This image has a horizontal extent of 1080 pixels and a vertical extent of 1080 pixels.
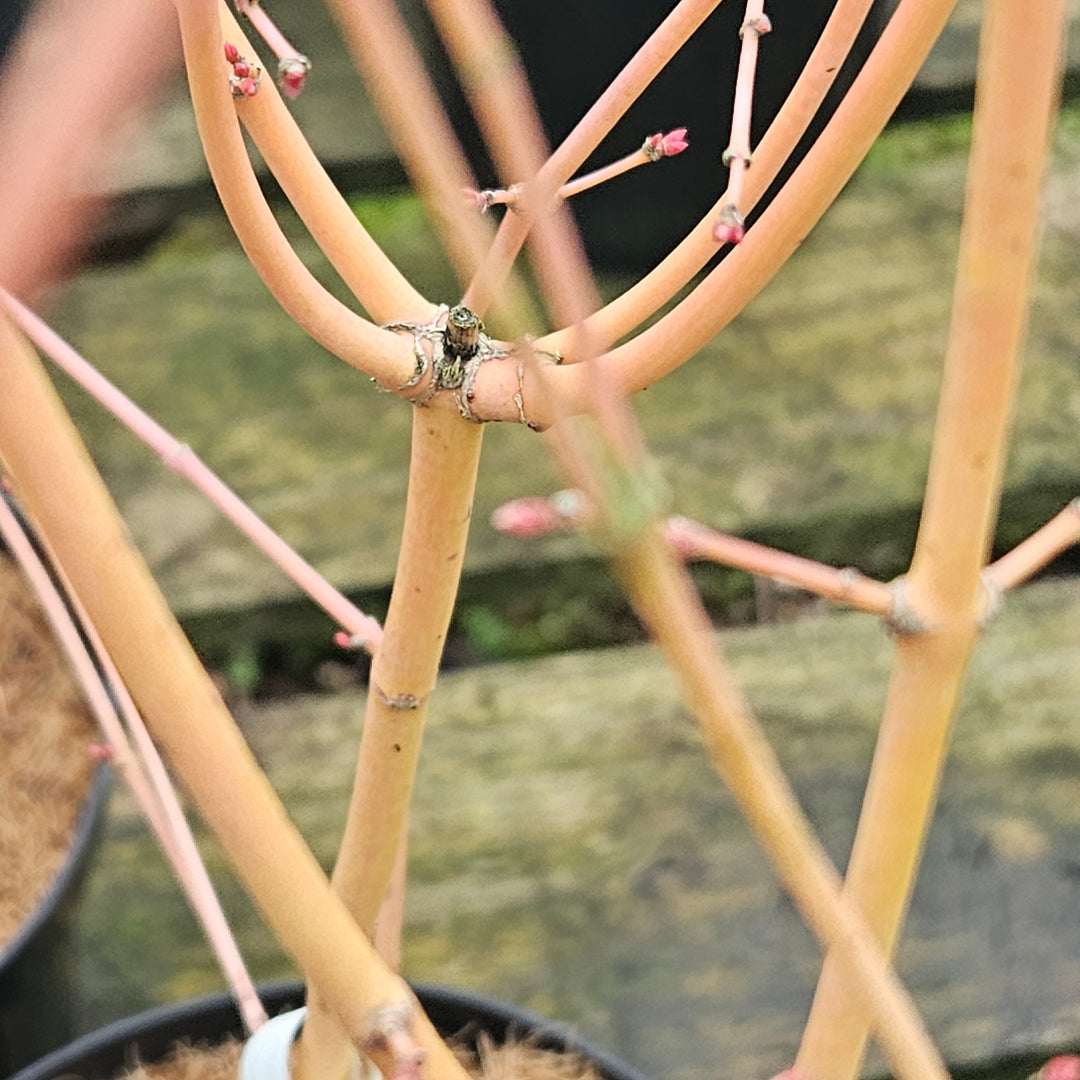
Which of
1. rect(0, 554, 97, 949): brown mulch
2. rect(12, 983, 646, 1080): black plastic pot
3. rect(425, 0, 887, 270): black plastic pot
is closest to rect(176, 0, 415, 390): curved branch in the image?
rect(12, 983, 646, 1080): black plastic pot

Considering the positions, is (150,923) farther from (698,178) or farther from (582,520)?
(698,178)

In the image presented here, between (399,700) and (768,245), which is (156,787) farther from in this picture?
(768,245)

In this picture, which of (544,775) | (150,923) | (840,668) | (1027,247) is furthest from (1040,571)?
(1027,247)

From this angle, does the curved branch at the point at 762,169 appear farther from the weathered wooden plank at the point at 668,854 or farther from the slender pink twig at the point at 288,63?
the weathered wooden plank at the point at 668,854

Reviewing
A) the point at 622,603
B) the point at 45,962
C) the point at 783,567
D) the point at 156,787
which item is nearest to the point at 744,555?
the point at 783,567

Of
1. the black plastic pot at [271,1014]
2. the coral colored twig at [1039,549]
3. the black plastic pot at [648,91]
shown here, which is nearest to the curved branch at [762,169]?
the coral colored twig at [1039,549]

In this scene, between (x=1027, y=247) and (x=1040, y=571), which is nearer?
(x=1027, y=247)
